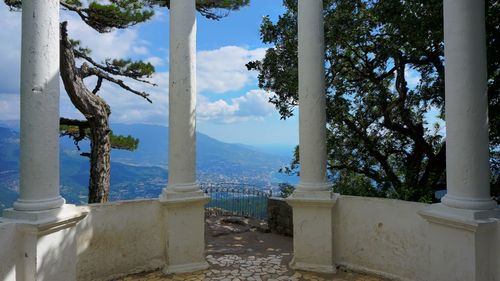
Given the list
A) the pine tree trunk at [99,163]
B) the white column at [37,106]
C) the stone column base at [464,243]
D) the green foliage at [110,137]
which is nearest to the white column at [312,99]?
the stone column base at [464,243]

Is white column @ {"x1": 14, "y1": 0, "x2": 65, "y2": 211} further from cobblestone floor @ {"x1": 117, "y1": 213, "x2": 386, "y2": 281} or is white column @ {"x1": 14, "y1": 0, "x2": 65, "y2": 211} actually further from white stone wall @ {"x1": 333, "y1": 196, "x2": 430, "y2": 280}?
white stone wall @ {"x1": 333, "y1": 196, "x2": 430, "y2": 280}

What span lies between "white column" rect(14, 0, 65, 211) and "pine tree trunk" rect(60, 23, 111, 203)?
21.4ft

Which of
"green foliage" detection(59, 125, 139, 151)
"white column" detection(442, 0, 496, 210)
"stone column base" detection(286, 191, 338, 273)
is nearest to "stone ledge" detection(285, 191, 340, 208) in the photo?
"stone column base" detection(286, 191, 338, 273)

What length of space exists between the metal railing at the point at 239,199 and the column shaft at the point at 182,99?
787cm

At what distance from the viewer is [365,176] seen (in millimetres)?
13062

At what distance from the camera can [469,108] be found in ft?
15.0

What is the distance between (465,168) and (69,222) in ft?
19.0

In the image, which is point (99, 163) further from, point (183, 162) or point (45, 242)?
point (45, 242)

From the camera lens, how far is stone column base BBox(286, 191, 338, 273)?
6.54 m

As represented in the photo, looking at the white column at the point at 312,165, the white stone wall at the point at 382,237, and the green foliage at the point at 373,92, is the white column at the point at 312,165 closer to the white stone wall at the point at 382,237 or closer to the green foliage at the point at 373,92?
the white stone wall at the point at 382,237

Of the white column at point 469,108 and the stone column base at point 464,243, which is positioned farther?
the white column at point 469,108

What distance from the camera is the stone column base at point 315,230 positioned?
654 centimetres

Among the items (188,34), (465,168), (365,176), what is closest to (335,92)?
(365,176)

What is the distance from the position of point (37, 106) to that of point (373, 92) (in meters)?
10.3
